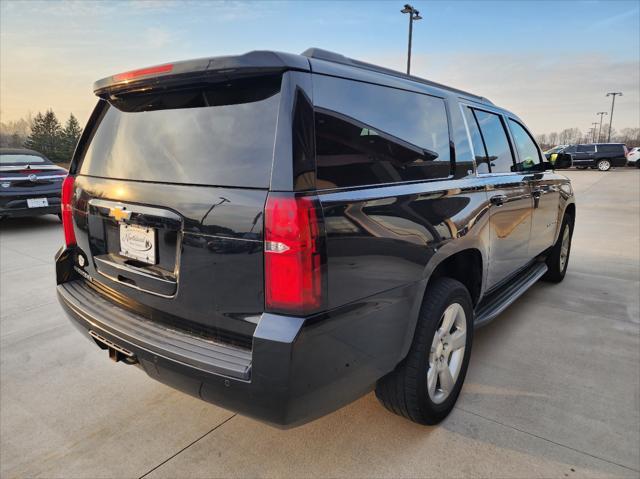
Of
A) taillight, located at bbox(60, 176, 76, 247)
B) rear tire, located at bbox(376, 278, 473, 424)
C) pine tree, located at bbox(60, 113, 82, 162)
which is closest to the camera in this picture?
rear tire, located at bbox(376, 278, 473, 424)

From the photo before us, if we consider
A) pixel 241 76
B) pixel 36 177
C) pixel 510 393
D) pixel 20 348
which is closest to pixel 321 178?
pixel 241 76

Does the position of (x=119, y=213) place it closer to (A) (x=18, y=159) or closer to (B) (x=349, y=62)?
(B) (x=349, y=62)

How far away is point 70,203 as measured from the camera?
2.54 meters

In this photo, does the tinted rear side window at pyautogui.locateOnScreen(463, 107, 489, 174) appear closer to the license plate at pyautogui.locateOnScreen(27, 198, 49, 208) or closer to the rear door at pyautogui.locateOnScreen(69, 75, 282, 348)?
the rear door at pyautogui.locateOnScreen(69, 75, 282, 348)

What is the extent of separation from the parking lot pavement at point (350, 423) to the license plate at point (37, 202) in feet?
15.7

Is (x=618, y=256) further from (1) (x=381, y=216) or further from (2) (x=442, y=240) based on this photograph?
(1) (x=381, y=216)

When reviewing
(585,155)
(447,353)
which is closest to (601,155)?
(585,155)

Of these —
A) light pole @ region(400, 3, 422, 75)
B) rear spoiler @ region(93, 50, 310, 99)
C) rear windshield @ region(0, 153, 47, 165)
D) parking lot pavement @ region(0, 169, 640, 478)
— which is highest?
light pole @ region(400, 3, 422, 75)

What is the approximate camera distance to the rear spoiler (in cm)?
164

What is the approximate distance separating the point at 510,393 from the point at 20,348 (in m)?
3.46

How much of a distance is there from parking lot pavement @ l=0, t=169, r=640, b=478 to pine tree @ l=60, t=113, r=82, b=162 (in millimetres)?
41513

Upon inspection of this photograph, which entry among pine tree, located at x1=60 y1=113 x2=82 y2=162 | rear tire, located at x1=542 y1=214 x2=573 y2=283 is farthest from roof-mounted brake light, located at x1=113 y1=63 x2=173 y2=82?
pine tree, located at x1=60 y1=113 x2=82 y2=162

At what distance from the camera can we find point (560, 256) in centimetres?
485

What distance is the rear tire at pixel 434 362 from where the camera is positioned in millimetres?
2178
